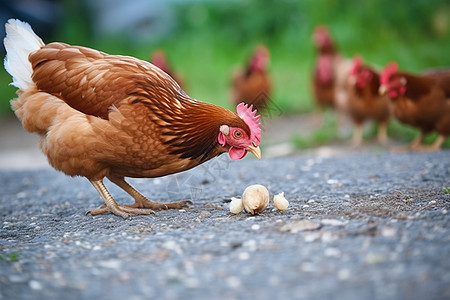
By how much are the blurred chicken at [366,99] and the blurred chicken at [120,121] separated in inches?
175

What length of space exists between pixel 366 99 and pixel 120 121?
5.06m

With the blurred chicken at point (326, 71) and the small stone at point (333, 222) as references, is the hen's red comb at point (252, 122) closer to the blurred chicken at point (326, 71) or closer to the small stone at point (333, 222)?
the small stone at point (333, 222)

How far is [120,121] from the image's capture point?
13.0ft

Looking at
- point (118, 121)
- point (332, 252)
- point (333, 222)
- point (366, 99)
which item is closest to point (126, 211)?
point (118, 121)

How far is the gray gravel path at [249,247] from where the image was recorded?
8.43ft

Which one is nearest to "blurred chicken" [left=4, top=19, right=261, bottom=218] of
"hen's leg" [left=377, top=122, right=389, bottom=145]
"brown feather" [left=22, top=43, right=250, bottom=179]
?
"brown feather" [left=22, top=43, right=250, bottom=179]

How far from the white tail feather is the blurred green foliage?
7147mm

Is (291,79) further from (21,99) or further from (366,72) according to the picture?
(21,99)

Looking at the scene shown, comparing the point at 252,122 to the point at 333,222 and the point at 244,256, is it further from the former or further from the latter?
the point at 244,256

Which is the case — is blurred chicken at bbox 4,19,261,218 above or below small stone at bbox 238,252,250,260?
above

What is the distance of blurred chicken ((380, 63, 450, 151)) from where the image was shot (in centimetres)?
675

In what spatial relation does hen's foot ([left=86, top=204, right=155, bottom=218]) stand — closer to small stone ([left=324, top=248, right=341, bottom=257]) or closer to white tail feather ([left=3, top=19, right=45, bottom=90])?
white tail feather ([left=3, top=19, right=45, bottom=90])

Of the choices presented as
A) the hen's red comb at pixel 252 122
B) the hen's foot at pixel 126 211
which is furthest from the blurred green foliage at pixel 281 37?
the hen's foot at pixel 126 211

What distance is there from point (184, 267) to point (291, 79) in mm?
10996
